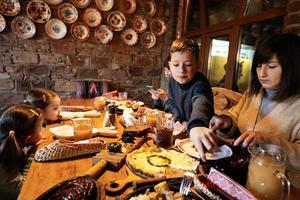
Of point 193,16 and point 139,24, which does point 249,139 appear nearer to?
point 193,16

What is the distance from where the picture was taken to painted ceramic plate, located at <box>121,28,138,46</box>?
12.0 feet

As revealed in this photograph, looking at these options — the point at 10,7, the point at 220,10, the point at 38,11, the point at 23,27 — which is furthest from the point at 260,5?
the point at 10,7

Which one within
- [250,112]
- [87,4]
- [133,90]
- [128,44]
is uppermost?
[87,4]

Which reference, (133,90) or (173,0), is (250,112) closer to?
(133,90)

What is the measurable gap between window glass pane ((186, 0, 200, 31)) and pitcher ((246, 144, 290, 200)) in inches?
119

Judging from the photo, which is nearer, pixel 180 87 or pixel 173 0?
pixel 180 87

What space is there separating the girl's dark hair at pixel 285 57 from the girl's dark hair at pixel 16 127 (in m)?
1.27

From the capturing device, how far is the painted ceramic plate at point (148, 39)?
12.4 feet

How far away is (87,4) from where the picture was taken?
11.0 feet

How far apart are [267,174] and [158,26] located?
11.8 ft

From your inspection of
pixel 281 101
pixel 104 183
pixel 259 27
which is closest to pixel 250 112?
pixel 281 101

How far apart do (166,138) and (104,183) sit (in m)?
0.39

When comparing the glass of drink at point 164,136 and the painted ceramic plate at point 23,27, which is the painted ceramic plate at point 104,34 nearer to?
the painted ceramic plate at point 23,27

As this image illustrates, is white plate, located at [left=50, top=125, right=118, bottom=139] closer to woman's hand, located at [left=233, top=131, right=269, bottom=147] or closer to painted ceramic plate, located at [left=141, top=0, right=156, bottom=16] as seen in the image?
woman's hand, located at [left=233, top=131, right=269, bottom=147]
